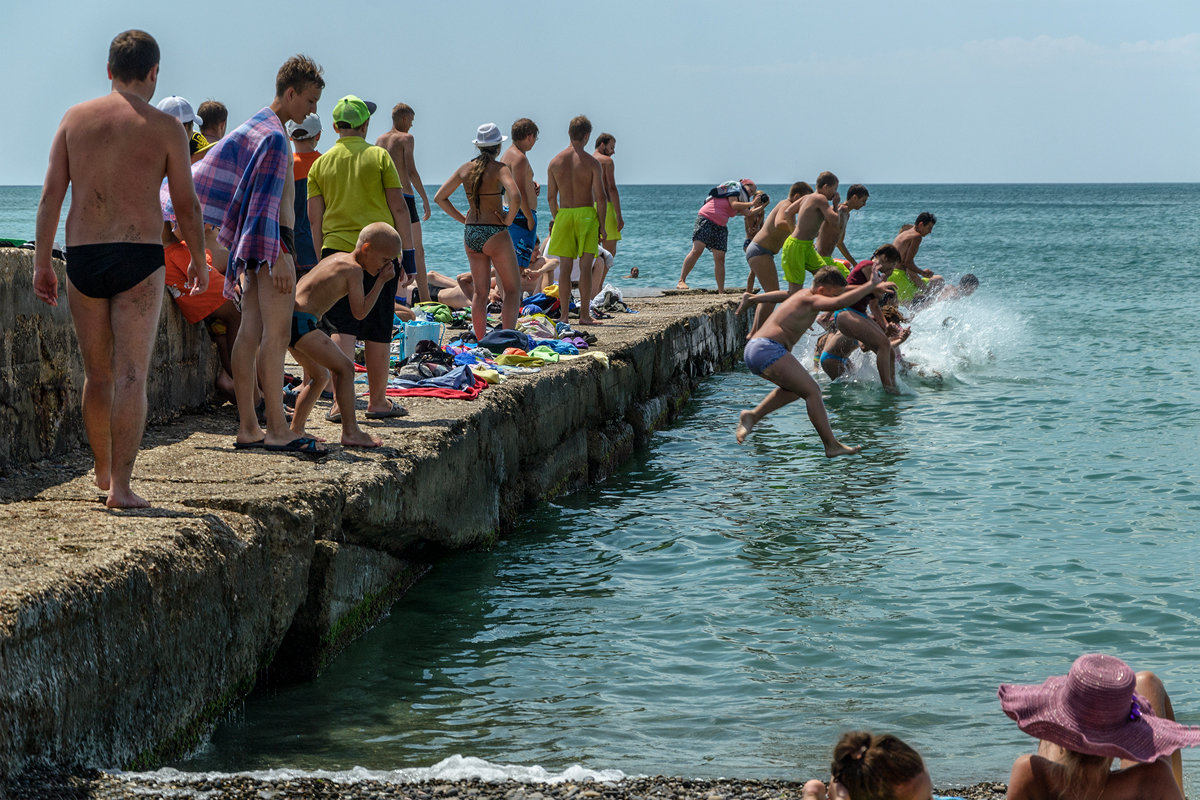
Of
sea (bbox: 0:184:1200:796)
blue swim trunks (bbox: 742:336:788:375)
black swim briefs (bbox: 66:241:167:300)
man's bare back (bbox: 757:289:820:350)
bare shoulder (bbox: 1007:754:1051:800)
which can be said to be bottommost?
sea (bbox: 0:184:1200:796)

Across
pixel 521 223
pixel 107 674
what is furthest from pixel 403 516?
pixel 521 223

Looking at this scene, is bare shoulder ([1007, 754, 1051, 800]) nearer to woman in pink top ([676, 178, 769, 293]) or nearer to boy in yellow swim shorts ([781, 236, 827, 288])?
boy in yellow swim shorts ([781, 236, 827, 288])

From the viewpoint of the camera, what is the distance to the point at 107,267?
14.8 feet

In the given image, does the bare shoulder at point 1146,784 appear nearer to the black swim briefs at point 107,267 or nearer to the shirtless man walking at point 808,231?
the black swim briefs at point 107,267

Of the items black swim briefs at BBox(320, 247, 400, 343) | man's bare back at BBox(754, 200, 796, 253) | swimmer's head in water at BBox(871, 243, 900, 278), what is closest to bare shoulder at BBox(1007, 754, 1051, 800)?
black swim briefs at BBox(320, 247, 400, 343)

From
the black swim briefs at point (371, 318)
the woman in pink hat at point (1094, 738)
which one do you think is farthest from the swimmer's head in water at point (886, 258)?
the woman in pink hat at point (1094, 738)

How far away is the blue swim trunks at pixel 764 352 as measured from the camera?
984 cm

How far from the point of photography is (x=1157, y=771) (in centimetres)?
304

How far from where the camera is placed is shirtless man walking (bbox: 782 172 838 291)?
13.1 m

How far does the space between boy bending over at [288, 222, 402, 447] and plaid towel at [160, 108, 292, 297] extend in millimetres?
536

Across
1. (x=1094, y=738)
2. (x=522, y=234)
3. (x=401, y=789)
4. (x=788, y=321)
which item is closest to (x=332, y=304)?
(x=401, y=789)

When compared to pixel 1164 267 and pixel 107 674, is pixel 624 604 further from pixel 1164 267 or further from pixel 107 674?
pixel 1164 267

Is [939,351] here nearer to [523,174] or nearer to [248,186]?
[523,174]

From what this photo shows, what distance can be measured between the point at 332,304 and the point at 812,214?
7.95 metres
